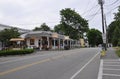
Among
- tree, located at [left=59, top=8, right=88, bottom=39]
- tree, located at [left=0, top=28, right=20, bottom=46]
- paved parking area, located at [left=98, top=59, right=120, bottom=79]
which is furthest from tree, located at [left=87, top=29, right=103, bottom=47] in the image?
paved parking area, located at [left=98, top=59, right=120, bottom=79]

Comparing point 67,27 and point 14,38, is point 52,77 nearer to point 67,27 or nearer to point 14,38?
point 14,38

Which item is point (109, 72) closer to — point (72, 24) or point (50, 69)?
point (50, 69)

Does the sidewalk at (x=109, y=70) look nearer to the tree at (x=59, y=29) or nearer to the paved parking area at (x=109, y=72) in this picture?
the paved parking area at (x=109, y=72)

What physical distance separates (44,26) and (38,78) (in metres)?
102

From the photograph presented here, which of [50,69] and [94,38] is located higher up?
[94,38]

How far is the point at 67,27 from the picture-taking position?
354 feet

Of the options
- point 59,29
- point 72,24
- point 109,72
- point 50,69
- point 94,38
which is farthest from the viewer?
point 94,38

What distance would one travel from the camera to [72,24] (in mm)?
108125

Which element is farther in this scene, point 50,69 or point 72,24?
point 72,24

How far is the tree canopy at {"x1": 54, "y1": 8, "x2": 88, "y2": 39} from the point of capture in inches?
4216

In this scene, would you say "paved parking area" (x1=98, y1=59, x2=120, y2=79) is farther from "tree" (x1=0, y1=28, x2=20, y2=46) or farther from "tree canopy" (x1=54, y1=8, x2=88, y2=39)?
"tree canopy" (x1=54, y1=8, x2=88, y2=39)

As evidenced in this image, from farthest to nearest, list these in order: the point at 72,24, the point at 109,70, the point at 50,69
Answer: the point at 72,24
the point at 50,69
the point at 109,70

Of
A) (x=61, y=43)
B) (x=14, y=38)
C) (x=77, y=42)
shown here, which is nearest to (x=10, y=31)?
(x=14, y=38)

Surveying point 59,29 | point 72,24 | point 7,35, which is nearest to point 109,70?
point 7,35
